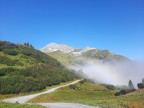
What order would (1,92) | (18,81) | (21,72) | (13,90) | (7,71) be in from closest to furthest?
(1,92) < (13,90) < (18,81) < (7,71) < (21,72)

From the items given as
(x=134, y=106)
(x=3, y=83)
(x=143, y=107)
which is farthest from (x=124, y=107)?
(x=3, y=83)

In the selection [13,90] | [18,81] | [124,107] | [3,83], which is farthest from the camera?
[18,81]

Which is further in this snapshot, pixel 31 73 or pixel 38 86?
pixel 31 73

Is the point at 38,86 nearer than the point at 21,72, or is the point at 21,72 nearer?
the point at 38,86

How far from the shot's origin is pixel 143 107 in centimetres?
1831

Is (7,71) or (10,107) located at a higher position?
(7,71)

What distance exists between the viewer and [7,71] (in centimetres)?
7638

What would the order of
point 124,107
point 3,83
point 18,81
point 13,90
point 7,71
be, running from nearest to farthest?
1. point 124,107
2. point 13,90
3. point 3,83
4. point 18,81
5. point 7,71

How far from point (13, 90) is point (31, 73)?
124ft

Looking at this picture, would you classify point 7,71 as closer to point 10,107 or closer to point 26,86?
point 26,86

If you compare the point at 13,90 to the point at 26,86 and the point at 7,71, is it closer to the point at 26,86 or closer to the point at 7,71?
the point at 26,86

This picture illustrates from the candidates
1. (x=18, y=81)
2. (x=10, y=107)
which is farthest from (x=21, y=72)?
(x=10, y=107)

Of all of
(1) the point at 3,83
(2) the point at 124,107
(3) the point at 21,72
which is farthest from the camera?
(3) the point at 21,72

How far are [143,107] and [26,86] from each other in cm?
5590
